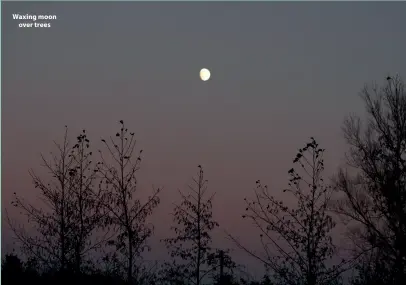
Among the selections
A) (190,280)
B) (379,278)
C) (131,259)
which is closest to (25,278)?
(131,259)

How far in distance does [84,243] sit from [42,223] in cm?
135

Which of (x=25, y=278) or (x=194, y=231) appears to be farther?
(x=194, y=231)

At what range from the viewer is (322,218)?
587 inches

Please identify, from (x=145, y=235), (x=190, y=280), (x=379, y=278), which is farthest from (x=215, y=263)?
(x=379, y=278)

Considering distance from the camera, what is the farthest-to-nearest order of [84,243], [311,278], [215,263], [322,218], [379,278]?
[215,263] → [84,243] → [322,218] → [311,278] → [379,278]

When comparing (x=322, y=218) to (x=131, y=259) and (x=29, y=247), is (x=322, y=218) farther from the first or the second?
(x=29, y=247)

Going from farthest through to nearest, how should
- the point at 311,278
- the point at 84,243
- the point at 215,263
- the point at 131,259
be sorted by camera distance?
the point at 215,263 < the point at 84,243 < the point at 131,259 < the point at 311,278

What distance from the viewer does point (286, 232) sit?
14312 mm

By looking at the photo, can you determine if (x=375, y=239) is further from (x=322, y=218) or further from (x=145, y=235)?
(x=145, y=235)

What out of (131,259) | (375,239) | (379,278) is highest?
(375,239)

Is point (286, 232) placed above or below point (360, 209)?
below

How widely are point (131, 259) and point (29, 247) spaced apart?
11.0ft

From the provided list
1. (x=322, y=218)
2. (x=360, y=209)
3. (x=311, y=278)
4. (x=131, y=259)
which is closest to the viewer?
(x=311, y=278)

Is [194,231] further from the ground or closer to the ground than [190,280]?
further from the ground
